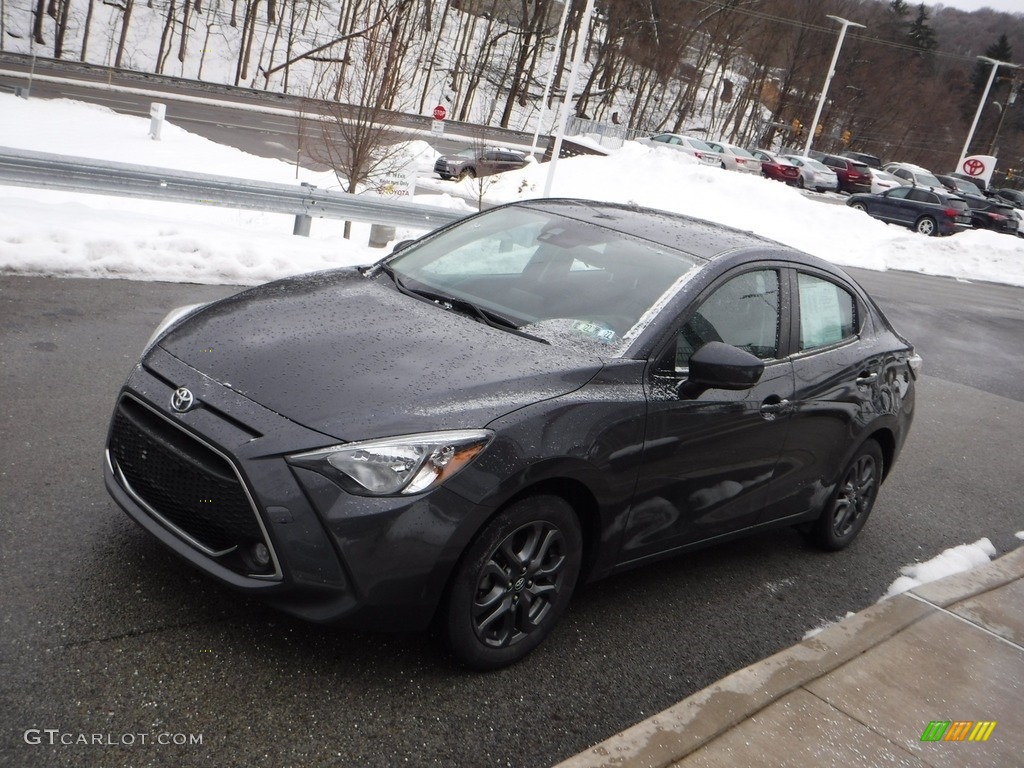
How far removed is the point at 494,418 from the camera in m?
3.35

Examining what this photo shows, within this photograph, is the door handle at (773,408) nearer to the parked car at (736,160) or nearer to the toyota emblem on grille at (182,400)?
the toyota emblem on grille at (182,400)

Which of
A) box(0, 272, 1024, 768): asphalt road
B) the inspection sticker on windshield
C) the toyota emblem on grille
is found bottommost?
box(0, 272, 1024, 768): asphalt road

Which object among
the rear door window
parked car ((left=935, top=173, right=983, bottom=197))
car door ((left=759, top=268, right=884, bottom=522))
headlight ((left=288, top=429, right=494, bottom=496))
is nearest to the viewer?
headlight ((left=288, top=429, right=494, bottom=496))

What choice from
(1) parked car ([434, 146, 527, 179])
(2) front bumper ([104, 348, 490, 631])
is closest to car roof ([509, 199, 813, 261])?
(2) front bumper ([104, 348, 490, 631])

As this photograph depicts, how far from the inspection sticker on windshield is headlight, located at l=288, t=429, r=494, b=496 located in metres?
1.04

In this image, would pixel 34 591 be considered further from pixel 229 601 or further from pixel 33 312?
pixel 33 312

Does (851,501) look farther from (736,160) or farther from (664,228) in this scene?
(736,160)

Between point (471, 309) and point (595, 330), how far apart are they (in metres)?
0.55

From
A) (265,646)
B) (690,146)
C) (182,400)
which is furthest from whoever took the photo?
(690,146)

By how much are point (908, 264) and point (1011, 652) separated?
2193 centimetres

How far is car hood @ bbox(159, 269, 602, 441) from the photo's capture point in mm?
3283

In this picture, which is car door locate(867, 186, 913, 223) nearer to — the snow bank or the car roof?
the snow bank

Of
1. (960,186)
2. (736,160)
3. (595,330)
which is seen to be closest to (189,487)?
(595,330)

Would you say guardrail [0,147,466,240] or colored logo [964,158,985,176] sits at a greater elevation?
colored logo [964,158,985,176]
